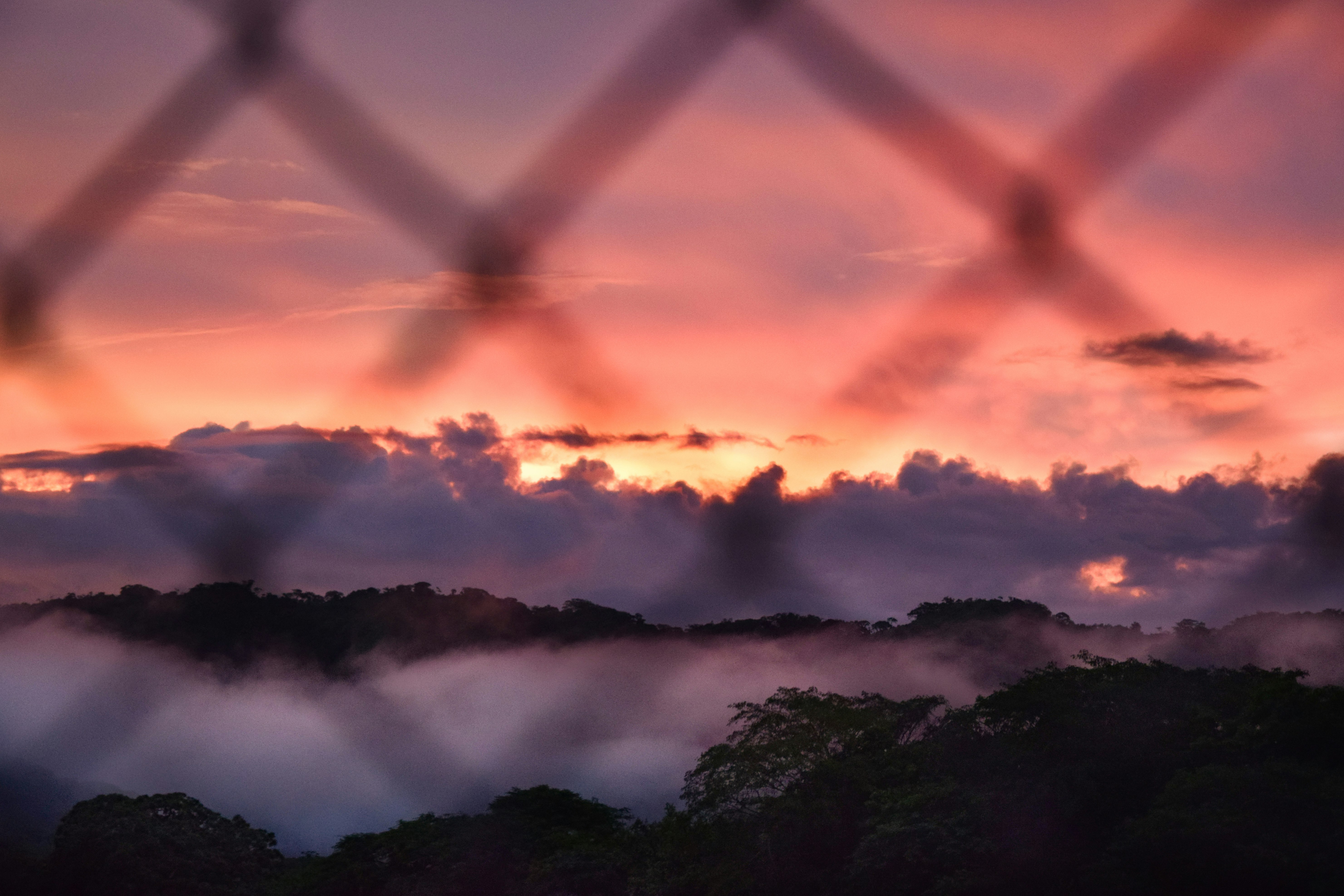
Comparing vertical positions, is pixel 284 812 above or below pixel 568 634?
below

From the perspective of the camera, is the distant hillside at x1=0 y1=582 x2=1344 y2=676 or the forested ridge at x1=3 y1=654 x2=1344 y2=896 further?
the distant hillside at x1=0 y1=582 x2=1344 y2=676

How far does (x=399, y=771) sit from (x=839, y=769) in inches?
2983

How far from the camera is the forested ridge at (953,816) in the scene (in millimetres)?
24797

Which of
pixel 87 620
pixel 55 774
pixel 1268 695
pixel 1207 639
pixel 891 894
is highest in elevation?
pixel 87 620

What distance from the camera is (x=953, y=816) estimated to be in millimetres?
30562

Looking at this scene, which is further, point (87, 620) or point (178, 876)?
point (87, 620)

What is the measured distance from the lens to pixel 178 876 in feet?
172

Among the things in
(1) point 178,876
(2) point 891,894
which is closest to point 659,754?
(1) point 178,876

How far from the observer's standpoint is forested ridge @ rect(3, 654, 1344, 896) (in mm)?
24797

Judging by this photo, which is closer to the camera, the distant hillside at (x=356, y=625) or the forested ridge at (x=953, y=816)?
the forested ridge at (x=953, y=816)

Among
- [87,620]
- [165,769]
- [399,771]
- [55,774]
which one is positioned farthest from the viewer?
[165,769]

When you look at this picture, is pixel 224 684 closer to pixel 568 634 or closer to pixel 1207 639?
pixel 568 634

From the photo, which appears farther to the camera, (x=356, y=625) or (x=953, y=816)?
(x=356, y=625)

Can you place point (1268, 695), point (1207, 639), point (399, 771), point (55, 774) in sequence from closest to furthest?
point (1268, 695), point (1207, 639), point (399, 771), point (55, 774)
